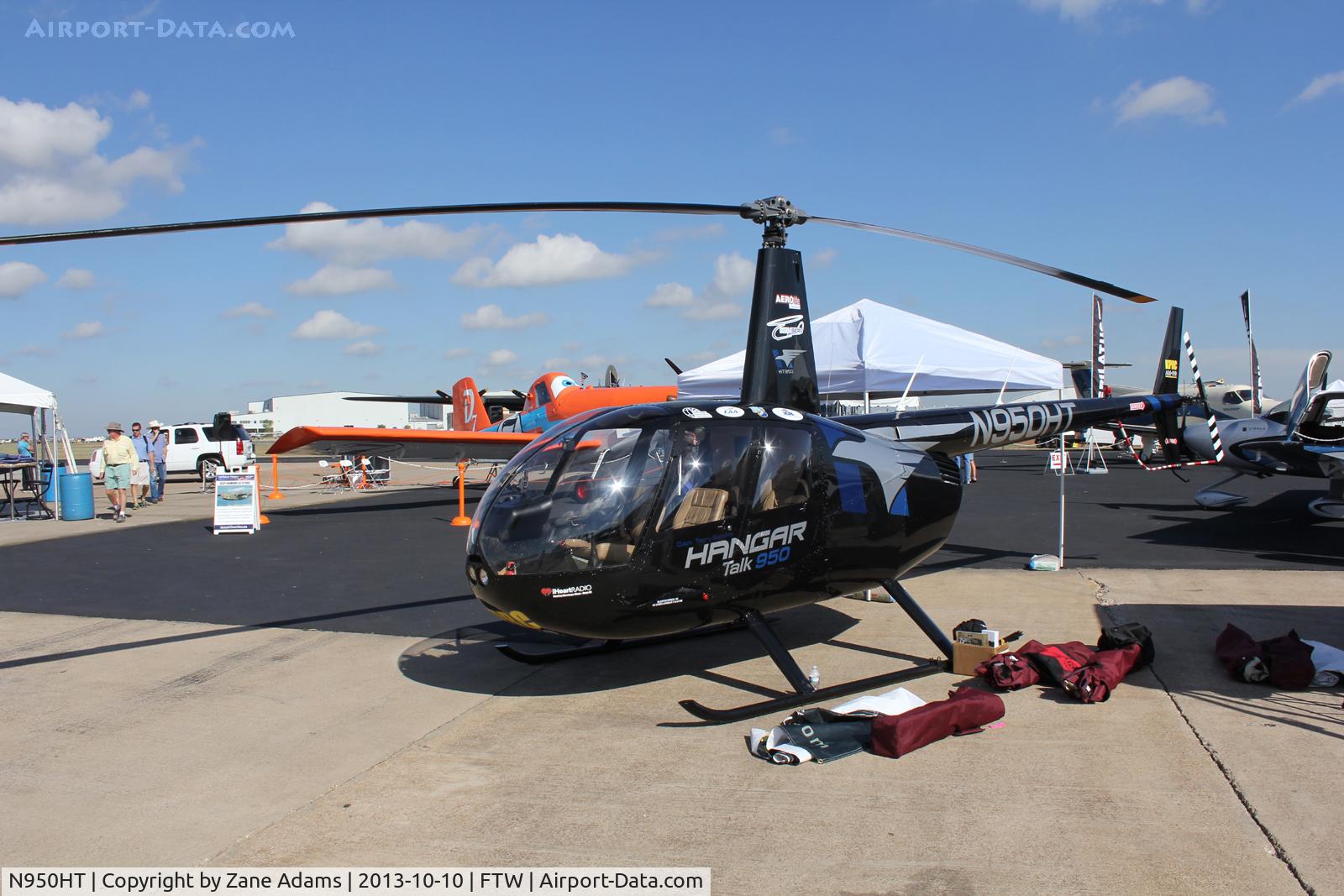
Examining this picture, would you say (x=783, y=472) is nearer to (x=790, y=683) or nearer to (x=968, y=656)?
(x=790, y=683)

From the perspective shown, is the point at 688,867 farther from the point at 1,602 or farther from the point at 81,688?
the point at 1,602

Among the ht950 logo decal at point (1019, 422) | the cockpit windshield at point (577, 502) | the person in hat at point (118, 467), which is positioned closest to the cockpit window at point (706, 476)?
the cockpit windshield at point (577, 502)

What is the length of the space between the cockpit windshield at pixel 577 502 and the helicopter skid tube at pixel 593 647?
5.18 feet

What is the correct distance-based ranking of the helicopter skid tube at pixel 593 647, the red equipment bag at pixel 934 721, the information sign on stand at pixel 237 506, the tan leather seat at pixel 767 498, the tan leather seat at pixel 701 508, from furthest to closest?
the information sign on stand at pixel 237 506
the helicopter skid tube at pixel 593 647
the tan leather seat at pixel 767 498
the tan leather seat at pixel 701 508
the red equipment bag at pixel 934 721

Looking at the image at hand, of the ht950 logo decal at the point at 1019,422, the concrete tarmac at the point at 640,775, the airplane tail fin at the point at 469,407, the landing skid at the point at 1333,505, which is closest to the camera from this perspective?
the concrete tarmac at the point at 640,775

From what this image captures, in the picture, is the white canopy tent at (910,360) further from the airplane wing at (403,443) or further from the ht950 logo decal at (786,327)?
the ht950 logo decal at (786,327)

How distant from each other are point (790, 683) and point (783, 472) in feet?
4.47

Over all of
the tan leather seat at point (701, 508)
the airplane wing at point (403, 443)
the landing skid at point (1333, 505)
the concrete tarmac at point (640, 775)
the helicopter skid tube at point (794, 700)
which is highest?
the airplane wing at point (403, 443)

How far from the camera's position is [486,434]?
56.0 feet

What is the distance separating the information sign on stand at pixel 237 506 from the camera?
47.0 feet

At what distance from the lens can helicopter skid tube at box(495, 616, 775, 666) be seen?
22.0 feet

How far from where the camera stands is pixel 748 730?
17.0 feet

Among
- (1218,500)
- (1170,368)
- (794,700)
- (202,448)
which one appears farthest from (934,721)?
(202,448)

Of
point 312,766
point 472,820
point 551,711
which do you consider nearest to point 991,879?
point 472,820
